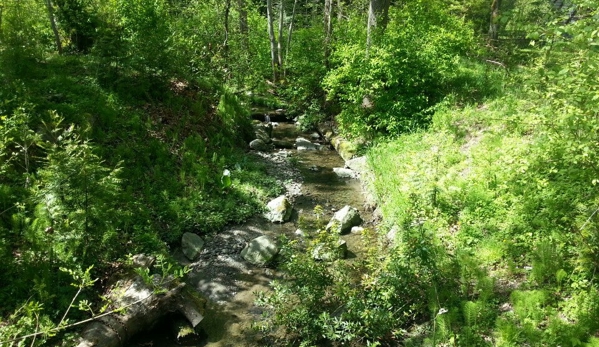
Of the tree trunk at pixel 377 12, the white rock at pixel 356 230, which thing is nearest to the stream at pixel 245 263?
the white rock at pixel 356 230

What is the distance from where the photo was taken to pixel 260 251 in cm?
765

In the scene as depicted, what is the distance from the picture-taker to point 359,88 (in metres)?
12.0

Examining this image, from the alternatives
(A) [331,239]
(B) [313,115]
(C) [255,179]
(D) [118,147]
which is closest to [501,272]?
(A) [331,239]

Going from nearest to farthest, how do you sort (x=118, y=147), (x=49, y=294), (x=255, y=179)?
(x=49, y=294) < (x=118, y=147) < (x=255, y=179)

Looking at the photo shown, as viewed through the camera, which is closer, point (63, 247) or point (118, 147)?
point (63, 247)

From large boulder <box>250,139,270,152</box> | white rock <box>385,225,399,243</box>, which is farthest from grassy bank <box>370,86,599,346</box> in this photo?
large boulder <box>250,139,270,152</box>

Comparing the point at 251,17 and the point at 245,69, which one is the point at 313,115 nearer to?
the point at 245,69

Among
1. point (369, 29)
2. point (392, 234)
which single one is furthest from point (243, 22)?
point (392, 234)

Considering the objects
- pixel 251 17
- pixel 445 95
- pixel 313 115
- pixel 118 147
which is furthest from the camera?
pixel 251 17

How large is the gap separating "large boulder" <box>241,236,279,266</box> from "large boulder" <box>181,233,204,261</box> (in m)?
0.89

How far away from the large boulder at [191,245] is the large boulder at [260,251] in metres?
0.89

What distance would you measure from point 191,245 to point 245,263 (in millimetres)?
1171

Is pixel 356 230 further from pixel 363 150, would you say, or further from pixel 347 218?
pixel 363 150

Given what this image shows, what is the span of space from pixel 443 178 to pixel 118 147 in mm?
7259
